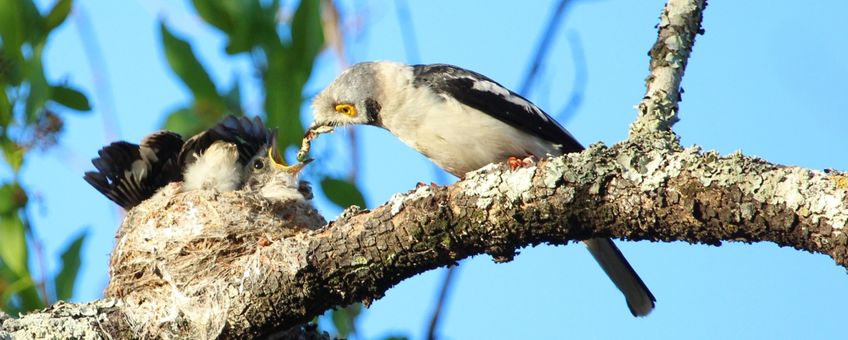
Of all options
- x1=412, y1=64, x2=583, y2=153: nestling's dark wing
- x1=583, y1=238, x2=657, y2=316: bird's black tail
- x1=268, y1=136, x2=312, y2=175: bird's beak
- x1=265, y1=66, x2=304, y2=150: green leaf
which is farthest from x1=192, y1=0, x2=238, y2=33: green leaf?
x1=583, y1=238, x2=657, y2=316: bird's black tail

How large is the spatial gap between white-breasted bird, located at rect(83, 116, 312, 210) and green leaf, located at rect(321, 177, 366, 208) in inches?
33.7

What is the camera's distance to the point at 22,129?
4945mm

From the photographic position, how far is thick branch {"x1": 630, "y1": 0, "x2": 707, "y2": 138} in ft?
11.0

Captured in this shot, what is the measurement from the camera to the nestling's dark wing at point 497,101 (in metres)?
5.21

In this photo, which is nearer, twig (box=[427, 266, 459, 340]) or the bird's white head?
twig (box=[427, 266, 459, 340])

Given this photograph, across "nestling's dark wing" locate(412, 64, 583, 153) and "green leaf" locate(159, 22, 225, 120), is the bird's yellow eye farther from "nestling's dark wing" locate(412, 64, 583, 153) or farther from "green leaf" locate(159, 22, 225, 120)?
"green leaf" locate(159, 22, 225, 120)

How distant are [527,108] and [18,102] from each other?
8.30 feet

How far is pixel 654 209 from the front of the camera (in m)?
2.74

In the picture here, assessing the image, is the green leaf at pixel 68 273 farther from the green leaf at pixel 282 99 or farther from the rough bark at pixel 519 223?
the green leaf at pixel 282 99

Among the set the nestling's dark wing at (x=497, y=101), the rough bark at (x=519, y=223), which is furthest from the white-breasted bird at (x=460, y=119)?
the rough bark at (x=519, y=223)

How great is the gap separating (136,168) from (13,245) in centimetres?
138

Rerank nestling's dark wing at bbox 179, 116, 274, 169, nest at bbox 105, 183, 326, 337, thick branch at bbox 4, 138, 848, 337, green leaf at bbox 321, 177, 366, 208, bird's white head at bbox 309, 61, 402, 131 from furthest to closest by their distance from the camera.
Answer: nestling's dark wing at bbox 179, 116, 274, 169 < bird's white head at bbox 309, 61, 402, 131 < green leaf at bbox 321, 177, 366, 208 < nest at bbox 105, 183, 326, 337 < thick branch at bbox 4, 138, 848, 337

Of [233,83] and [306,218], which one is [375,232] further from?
[306,218]

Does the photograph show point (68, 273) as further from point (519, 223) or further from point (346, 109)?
point (519, 223)
